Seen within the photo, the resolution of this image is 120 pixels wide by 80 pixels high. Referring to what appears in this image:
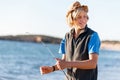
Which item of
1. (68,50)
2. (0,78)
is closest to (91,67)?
(68,50)

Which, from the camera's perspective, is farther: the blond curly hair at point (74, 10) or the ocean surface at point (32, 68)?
the ocean surface at point (32, 68)

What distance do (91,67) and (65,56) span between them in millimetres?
496

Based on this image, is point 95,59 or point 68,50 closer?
point 95,59

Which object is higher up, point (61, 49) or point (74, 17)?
point (74, 17)

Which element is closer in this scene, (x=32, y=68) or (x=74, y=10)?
(x=74, y=10)

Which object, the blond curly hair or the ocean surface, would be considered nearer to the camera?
the blond curly hair

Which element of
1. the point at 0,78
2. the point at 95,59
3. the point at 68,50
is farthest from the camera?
the point at 0,78

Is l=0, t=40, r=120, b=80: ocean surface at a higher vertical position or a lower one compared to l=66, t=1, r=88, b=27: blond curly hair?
lower

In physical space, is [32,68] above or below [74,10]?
below

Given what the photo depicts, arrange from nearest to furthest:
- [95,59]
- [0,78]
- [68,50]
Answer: [95,59], [68,50], [0,78]

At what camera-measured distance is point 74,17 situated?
4.96m

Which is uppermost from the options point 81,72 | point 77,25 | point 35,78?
point 77,25

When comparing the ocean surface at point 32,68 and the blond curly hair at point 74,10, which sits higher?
the blond curly hair at point 74,10

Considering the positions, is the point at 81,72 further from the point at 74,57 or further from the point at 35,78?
the point at 35,78
